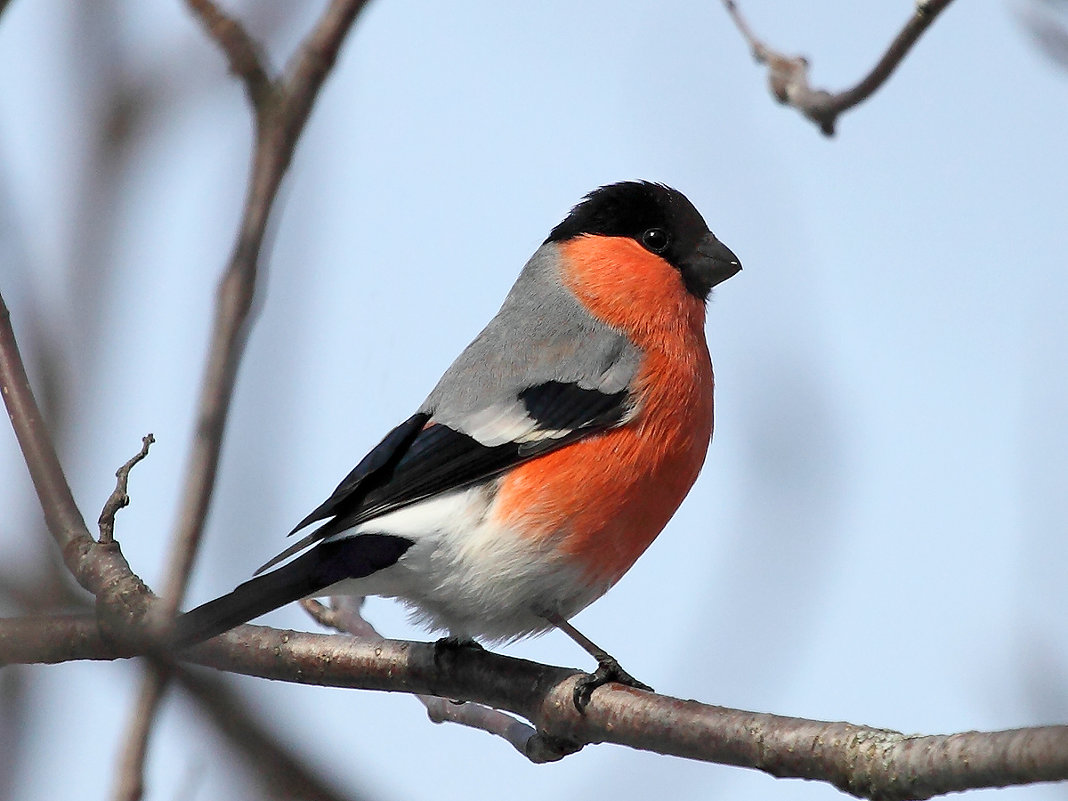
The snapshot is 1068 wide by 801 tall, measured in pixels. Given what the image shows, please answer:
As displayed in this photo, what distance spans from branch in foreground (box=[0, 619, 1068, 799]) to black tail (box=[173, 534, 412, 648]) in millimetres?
128

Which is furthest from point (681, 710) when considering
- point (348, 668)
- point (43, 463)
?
point (43, 463)

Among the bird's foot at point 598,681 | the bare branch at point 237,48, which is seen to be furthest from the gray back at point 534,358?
the bare branch at point 237,48

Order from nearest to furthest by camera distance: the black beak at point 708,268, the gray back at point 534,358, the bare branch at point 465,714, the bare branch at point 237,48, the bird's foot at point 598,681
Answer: the bare branch at point 237,48
the bird's foot at point 598,681
the bare branch at point 465,714
the gray back at point 534,358
the black beak at point 708,268

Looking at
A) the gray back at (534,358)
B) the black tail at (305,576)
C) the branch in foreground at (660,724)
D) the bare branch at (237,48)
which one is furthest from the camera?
the gray back at (534,358)

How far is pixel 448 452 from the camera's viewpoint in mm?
4406

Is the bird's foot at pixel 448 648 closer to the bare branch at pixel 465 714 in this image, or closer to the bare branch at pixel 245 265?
the bare branch at pixel 465 714

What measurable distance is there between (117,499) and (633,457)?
1.78 m

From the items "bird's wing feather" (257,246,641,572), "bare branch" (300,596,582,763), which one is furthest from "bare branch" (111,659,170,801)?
"bird's wing feather" (257,246,641,572)

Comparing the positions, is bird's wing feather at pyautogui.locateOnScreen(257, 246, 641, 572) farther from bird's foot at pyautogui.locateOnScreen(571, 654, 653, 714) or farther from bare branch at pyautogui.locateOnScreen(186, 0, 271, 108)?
bare branch at pyautogui.locateOnScreen(186, 0, 271, 108)

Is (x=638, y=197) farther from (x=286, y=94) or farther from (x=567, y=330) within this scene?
(x=286, y=94)

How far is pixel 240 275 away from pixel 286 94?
0.23 metres

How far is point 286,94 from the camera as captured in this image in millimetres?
1547

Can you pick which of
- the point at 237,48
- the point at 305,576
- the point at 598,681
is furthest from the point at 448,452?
the point at 237,48

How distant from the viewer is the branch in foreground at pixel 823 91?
286cm
